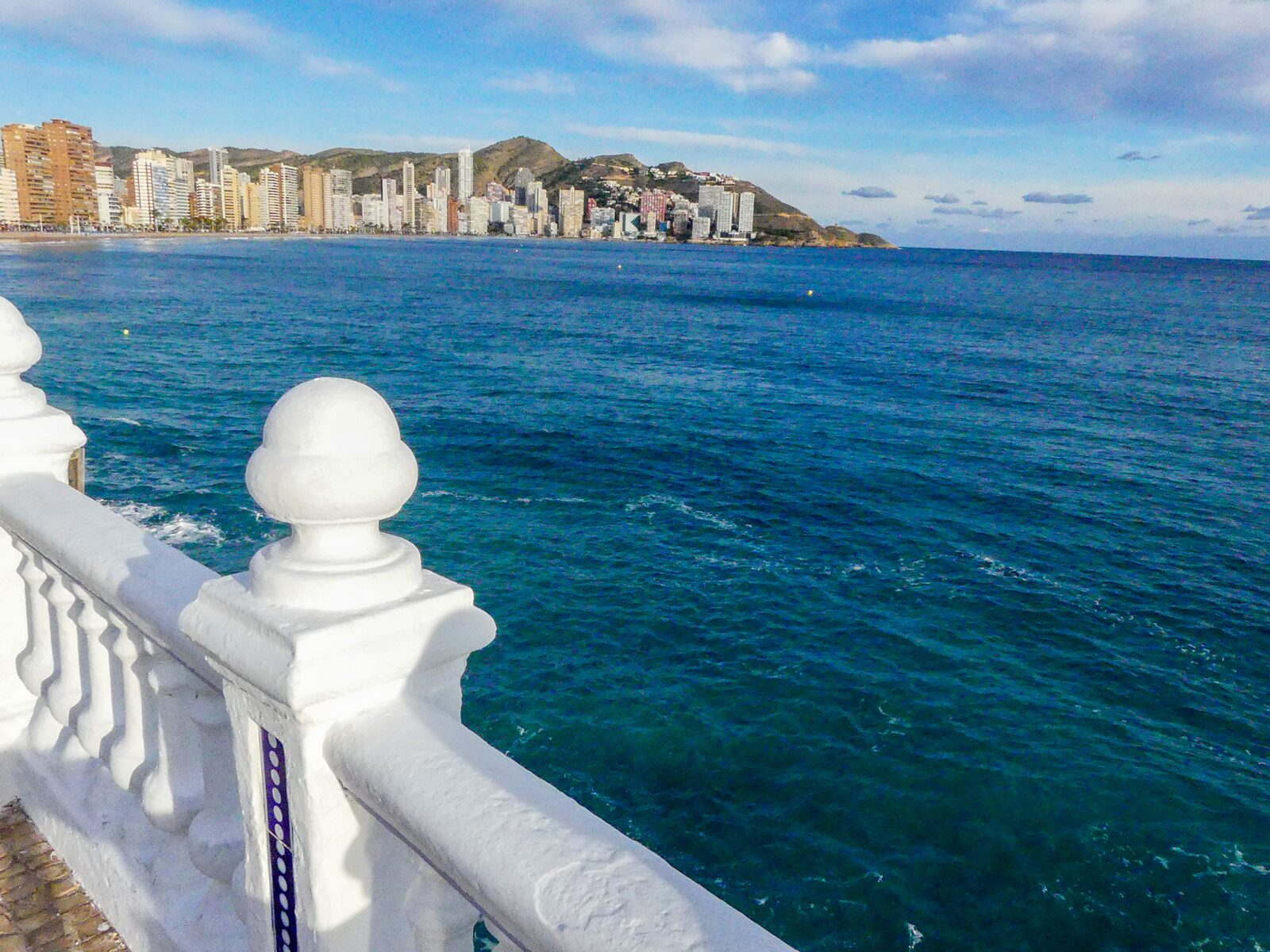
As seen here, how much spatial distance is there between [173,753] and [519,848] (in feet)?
6.34

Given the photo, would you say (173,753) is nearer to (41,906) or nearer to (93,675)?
(93,675)

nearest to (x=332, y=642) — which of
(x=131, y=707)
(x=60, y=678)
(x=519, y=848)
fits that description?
(x=519, y=848)

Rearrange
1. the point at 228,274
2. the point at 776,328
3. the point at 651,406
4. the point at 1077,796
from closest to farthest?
1. the point at 1077,796
2. the point at 651,406
3. the point at 776,328
4. the point at 228,274

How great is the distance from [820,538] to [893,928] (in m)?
15.0

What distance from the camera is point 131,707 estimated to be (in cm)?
334

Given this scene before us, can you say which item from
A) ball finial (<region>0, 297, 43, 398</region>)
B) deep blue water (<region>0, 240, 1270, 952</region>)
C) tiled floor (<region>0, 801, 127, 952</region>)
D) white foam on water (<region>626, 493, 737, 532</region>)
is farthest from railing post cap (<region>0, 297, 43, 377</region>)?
white foam on water (<region>626, 493, 737, 532</region>)

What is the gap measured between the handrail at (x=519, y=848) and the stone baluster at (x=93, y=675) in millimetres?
1756

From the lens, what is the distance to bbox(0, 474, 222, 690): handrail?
2773 mm

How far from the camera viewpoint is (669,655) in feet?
65.6

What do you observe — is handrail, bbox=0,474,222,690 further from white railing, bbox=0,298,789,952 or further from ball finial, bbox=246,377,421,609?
ball finial, bbox=246,377,421,609

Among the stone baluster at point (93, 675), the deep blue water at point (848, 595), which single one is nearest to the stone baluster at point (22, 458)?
the stone baluster at point (93, 675)

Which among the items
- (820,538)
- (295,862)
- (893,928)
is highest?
(295,862)

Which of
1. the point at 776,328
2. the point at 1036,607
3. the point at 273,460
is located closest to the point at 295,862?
the point at 273,460

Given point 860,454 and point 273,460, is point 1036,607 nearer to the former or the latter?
point 860,454
